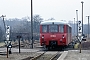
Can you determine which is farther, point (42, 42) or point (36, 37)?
point (36, 37)

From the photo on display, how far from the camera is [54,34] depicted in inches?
1128

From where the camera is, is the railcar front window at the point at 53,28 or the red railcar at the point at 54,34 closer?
the red railcar at the point at 54,34

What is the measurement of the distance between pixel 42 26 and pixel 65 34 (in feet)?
8.46

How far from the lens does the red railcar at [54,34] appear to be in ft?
93.5

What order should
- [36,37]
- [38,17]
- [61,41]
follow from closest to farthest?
[61,41], [36,37], [38,17]

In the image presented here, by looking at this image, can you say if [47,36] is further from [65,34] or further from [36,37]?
[36,37]

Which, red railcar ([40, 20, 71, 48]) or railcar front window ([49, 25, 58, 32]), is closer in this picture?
red railcar ([40, 20, 71, 48])

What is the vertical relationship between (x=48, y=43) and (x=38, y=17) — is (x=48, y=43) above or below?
below

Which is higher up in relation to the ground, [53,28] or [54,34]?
[53,28]

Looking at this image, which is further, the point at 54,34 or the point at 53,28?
the point at 53,28

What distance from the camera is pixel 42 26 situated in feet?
95.7

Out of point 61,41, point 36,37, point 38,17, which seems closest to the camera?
point 61,41

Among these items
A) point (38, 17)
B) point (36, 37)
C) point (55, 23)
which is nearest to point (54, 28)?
point (55, 23)

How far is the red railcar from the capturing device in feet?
93.5
